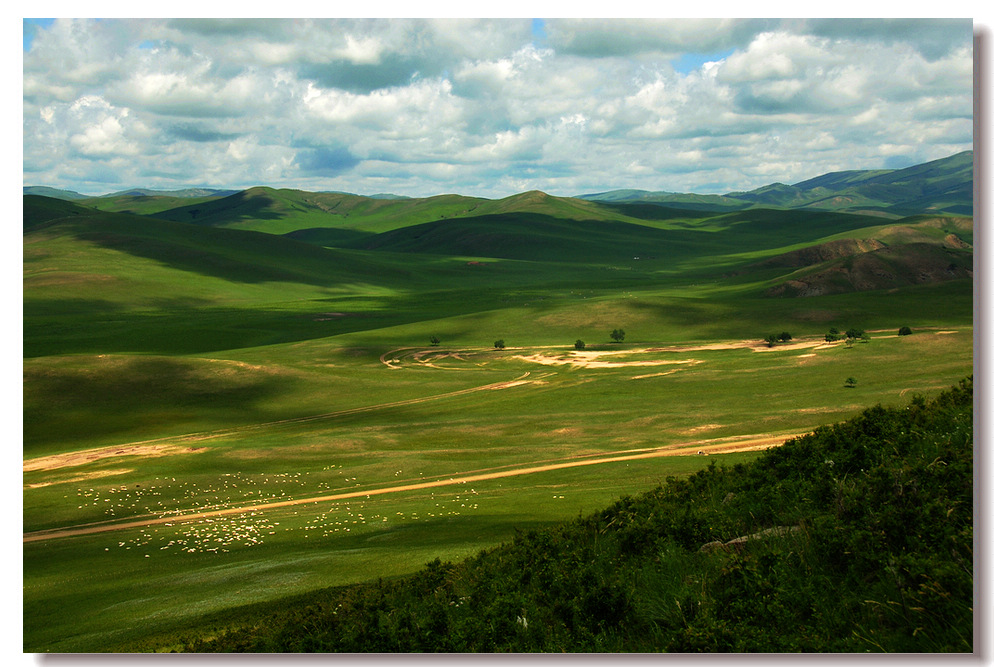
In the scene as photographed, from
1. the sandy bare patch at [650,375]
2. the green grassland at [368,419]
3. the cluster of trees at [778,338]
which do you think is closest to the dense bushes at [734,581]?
the green grassland at [368,419]

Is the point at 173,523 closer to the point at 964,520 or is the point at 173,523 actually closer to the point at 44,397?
the point at 964,520

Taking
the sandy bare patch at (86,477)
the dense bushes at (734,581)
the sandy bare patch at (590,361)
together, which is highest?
the dense bushes at (734,581)

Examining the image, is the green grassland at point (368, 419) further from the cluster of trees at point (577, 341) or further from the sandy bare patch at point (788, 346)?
the cluster of trees at point (577, 341)

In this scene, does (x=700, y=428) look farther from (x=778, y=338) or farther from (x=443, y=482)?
(x=778, y=338)

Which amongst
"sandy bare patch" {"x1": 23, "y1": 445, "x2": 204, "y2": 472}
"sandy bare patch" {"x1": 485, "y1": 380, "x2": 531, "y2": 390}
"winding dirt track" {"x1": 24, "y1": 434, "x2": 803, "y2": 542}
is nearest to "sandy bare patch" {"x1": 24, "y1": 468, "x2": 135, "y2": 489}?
"sandy bare patch" {"x1": 23, "y1": 445, "x2": 204, "y2": 472}

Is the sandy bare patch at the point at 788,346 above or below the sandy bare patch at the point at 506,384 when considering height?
above

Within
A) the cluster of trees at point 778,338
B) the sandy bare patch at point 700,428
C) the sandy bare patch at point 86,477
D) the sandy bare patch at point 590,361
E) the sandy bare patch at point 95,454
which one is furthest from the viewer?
the cluster of trees at point 778,338

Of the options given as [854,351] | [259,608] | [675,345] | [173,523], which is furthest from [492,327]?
[259,608]

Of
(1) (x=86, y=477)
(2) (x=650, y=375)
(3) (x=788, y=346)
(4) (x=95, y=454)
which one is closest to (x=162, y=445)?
(4) (x=95, y=454)
